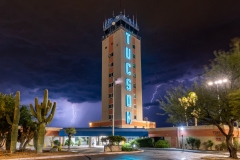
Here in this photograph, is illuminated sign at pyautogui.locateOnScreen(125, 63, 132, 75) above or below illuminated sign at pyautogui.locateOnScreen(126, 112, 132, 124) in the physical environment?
above

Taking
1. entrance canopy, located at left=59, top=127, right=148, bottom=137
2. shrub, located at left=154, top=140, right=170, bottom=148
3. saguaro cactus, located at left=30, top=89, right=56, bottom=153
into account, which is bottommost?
shrub, located at left=154, top=140, right=170, bottom=148

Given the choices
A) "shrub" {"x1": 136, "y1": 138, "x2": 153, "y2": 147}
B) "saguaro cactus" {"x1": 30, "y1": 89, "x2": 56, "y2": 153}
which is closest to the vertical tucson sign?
"shrub" {"x1": 136, "y1": 138, "x2": 153, "y2": 147}

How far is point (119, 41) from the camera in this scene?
232 ft

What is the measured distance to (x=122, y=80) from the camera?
218ft

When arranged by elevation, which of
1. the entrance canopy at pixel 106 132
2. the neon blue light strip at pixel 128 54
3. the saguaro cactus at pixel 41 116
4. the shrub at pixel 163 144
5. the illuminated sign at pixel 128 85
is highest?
the neon blue light strip at pixel 128 54

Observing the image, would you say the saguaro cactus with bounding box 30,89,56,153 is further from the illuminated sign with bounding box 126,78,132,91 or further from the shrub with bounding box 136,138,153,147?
the illuminated sign with bounding box 126,78,132,91

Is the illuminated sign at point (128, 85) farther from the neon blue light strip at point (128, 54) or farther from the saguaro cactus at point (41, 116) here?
the saguaro cactus at point (41, 116)

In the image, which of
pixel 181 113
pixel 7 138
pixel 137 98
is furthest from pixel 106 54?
pixel 181 113

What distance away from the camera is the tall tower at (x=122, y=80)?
214 feet

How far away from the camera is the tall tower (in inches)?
2571

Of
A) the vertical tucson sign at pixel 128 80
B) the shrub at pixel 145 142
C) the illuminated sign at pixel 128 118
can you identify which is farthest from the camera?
the vertical tucson sign at pixel 128 80

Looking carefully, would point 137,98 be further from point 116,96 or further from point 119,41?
point 119,41

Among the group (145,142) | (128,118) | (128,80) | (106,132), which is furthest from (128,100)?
(145,142)

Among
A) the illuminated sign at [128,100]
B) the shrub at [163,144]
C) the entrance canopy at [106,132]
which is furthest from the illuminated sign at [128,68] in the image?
the shrub at [163,144]
